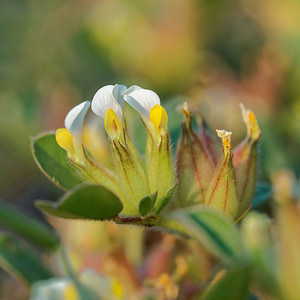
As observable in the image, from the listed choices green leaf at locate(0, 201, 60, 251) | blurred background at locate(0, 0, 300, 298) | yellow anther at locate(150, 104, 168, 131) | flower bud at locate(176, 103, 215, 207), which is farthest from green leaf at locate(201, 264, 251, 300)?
blurred background at locate(0, 0, 300, 298)

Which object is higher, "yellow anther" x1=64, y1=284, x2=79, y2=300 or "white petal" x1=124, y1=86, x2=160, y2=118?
"white petal" x1=124, y1=86, x2=160, y2=118

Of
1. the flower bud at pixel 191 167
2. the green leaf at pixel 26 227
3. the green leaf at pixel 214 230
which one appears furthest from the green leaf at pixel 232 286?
the green leaf at pixel 26 227

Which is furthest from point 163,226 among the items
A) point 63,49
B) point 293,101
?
point 63,49

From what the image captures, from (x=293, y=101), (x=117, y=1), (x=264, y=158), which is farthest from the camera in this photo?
(x=117, y=1)

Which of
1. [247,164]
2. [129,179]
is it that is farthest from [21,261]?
[247,164]

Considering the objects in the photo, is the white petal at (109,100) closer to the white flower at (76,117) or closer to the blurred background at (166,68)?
the white flower at (76,117)

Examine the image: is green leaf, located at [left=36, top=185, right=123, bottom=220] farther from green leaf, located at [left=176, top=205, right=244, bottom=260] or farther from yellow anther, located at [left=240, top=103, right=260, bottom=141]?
yellow anther, located at [left=240, top=103, right=260, bottom=141]

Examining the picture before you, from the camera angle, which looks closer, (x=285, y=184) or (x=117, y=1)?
(x=285, y=184)

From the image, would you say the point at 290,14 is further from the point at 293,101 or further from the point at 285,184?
the point at 285,184
